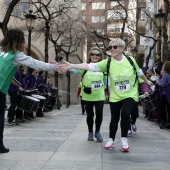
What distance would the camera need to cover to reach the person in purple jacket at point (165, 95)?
11.5 meters

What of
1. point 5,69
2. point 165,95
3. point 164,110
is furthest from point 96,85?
point 164,110

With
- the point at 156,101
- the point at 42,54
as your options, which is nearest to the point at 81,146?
the point at 156,101

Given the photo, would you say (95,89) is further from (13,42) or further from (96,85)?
(13,42)

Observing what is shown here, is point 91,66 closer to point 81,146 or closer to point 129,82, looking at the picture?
point 129,82

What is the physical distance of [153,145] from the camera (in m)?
7.89

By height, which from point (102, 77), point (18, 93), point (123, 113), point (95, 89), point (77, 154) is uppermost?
point (102, 77)

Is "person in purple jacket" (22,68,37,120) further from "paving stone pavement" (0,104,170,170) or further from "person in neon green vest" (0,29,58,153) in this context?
"person in neon green vest" (0,29,58,153)

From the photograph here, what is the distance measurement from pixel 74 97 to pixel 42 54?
5.59 metres

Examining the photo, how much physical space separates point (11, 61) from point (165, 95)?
6326 mm

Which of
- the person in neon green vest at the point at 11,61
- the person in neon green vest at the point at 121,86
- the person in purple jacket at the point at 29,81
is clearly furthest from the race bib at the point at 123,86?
the person in purple jacket at the point at 29,81

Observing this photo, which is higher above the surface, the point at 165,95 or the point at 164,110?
the point at 165,95

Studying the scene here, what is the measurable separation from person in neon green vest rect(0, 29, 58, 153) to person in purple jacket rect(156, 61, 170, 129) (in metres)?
5.55

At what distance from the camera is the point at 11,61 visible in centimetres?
635

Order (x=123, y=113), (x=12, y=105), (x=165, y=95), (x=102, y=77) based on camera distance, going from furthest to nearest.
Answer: (x=12, y=105) < (x=165, y=95) < (x=102, y=77) < (x=123, y=113)
